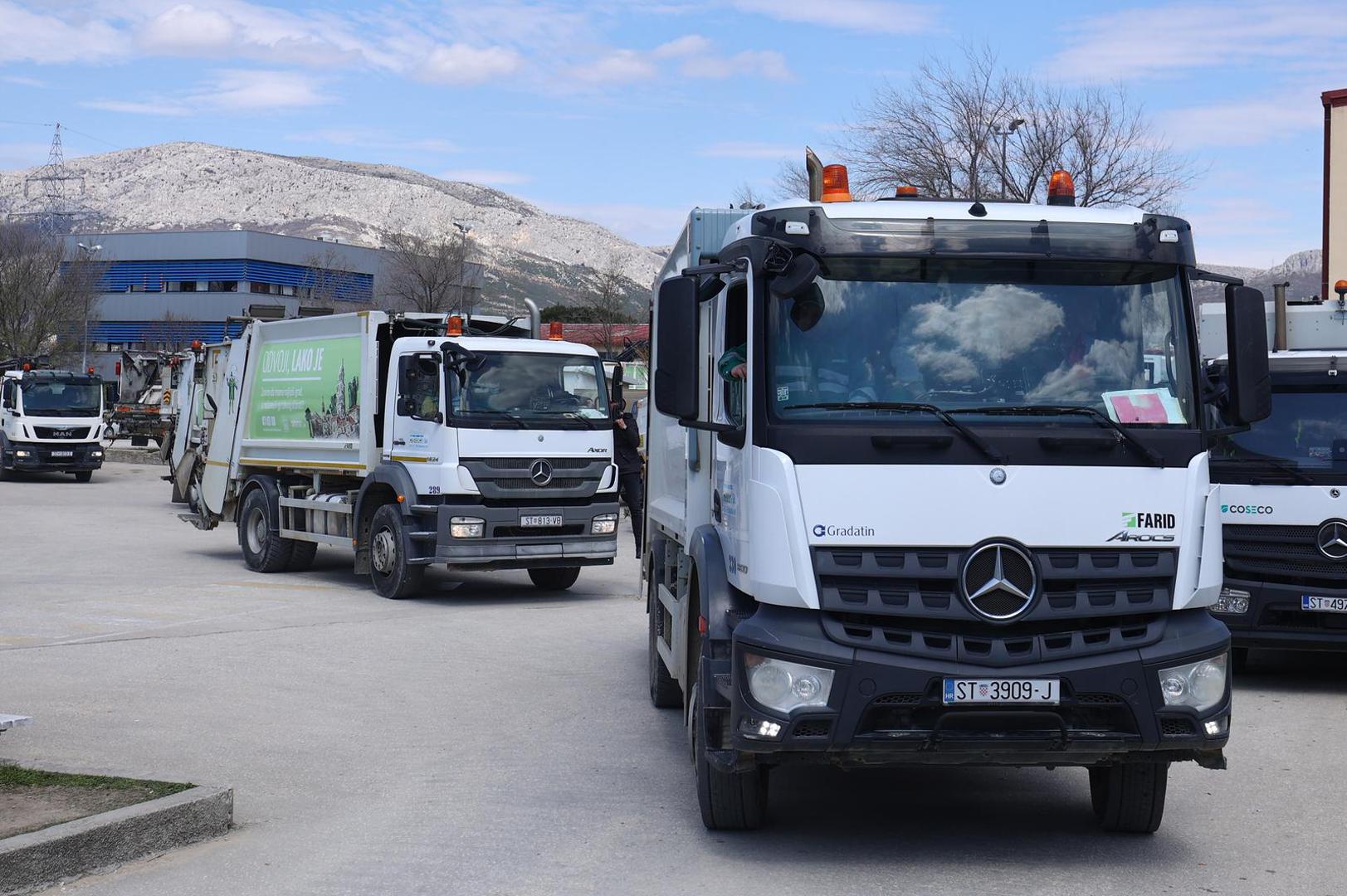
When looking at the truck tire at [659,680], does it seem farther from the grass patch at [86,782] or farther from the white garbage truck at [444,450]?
the white garbage truck at [444,450]

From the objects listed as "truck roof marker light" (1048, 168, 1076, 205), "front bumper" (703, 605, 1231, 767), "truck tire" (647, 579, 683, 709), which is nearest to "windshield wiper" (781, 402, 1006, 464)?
"front bumper" (703, 605, 1231, 767)

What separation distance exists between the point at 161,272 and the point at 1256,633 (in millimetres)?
96740

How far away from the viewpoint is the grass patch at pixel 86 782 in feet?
20.9

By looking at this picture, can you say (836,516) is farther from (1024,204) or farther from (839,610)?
(1024,204)

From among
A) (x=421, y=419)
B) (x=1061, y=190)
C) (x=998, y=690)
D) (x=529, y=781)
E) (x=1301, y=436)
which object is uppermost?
(x=1061, y=190)

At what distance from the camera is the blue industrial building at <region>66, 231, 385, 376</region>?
90562 millimetres

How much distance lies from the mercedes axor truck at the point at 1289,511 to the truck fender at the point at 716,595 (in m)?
4.68

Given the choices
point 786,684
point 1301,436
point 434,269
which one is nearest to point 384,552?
point 1301,436

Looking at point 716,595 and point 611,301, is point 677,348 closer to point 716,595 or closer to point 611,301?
point 716,595

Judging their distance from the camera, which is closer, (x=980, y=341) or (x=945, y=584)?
(x=945, y=584)

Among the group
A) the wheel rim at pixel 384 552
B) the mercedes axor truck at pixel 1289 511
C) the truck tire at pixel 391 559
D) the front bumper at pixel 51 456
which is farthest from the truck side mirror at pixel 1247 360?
the front bumper at pixel 51 456

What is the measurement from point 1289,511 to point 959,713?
535 cm

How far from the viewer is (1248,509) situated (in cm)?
1007

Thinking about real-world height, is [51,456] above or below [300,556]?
above
